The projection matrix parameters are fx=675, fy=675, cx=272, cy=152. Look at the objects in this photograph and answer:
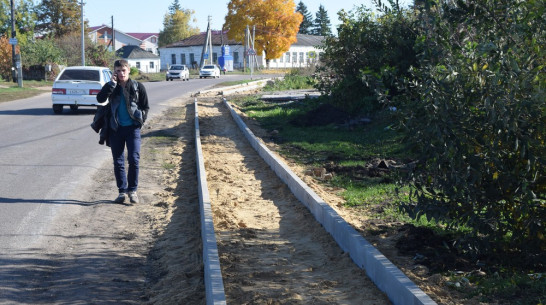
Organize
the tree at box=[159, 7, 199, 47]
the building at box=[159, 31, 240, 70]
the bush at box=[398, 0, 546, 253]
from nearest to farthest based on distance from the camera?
the bush at box=[398, 0, 546, 253] → the building at box=[159, 31, 240, 70] → the tree at box=[159, 7, 199, 47]

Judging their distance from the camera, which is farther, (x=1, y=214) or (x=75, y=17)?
(x=75, y=17)

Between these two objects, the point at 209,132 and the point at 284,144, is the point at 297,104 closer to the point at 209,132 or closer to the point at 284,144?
the point at 209,132

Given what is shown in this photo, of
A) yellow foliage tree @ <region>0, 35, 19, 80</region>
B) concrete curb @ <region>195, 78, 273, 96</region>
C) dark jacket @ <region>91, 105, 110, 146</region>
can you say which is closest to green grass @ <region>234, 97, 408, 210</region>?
dark jacket @ <region>91, 105, 110, 146</region>

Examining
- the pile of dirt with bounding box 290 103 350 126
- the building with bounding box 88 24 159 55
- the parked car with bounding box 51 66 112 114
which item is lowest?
the pile of dirt with bounding box 290 103 350 126

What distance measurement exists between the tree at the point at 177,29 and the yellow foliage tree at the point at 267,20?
1779 inches

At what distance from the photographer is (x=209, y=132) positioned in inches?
699

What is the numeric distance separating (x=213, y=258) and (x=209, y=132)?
40.0 ft

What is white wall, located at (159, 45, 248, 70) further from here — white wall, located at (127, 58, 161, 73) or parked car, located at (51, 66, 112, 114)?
parked car, located at (51, 66, 112, 114)

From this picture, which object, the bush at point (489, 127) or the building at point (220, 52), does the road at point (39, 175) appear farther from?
the building at point (220, 52)

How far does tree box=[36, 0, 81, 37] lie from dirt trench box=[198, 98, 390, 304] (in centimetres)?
7553

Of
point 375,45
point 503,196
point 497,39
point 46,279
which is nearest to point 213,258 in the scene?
point 46,279

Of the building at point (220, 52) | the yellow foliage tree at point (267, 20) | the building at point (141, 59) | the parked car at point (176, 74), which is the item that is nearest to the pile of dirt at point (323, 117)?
the parked car at point (176, 74)

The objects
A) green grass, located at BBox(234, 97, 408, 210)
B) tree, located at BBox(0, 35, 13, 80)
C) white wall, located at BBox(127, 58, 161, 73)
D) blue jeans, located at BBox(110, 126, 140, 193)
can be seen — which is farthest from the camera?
white wall, located at BBox(127, 58, 161, 73)

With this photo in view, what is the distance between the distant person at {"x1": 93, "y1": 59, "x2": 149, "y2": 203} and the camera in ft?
28.8
